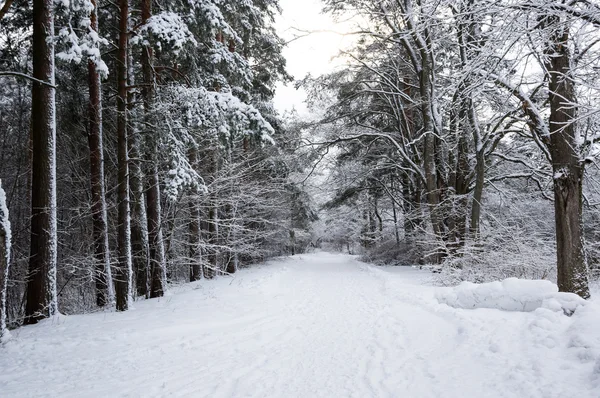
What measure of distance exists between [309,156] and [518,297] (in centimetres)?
862

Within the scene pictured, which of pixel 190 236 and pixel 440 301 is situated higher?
pixel 190 236

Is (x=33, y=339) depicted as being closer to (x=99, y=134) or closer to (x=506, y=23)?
(x=99, y=134)

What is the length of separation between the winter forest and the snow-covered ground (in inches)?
1.8

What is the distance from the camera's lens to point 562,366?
2904 mm

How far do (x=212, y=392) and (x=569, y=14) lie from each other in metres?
5.50

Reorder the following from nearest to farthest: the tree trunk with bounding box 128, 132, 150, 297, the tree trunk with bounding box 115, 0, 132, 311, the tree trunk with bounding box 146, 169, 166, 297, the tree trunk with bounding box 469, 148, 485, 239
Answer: the tree trunk with bounding box 115, 0, 132, 311 < the tree trunk with bounding box 128, 132, 150, 297 < the tree trunk with bounding box 146, 169, 166, 297 < the tree trunk with bounding box 469, 148, 485, 239

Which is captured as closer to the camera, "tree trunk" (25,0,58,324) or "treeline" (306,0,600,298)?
"treeline" (306,0,600,298)

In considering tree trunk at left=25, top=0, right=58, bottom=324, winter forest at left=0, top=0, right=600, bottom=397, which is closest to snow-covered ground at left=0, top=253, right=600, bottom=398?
winter forest at left=0, top=0, right=600, bottom=397

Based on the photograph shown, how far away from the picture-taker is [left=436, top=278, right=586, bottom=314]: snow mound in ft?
13.7

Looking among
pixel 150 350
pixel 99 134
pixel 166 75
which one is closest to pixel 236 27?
pixel 166 75

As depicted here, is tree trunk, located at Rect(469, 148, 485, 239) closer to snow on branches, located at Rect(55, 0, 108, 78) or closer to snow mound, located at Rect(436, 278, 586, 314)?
snow mound, located at Rect(436, 278, 586, 314)

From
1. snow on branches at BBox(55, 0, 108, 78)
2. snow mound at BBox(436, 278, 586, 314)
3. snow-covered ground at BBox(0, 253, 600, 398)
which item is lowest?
snow-covered ground at BBox(0, 253, 600, 398)

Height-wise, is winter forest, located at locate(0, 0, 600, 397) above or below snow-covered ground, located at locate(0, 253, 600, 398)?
above

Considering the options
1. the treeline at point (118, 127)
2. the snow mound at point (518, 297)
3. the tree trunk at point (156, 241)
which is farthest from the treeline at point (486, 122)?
the tree trunk at point (156, 241)
